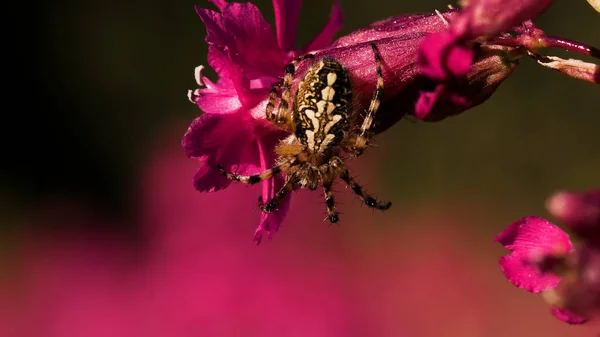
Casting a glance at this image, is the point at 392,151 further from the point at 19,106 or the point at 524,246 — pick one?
the point at 524,246

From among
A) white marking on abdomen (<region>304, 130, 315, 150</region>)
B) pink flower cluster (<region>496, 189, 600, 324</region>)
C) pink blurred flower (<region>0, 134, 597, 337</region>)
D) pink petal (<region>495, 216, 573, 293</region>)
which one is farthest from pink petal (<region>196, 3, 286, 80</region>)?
pink blurred flower (<region>0, 134, 597, 337</region>)

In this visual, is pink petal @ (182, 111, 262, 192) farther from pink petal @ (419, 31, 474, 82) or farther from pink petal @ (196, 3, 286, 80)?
pink petal @ (419, 31, 474, 82)

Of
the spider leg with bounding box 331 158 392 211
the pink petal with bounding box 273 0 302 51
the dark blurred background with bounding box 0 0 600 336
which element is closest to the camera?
the pink petal with bounding box 273 0 302 51

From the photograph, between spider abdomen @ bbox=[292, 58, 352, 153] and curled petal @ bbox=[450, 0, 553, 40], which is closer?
curled petal @ bbox=[450, 0, 553, 40]

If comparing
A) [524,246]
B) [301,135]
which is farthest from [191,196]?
[524,246]

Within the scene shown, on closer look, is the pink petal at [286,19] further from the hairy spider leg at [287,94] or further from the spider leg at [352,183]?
the spider leg at [352,183]
